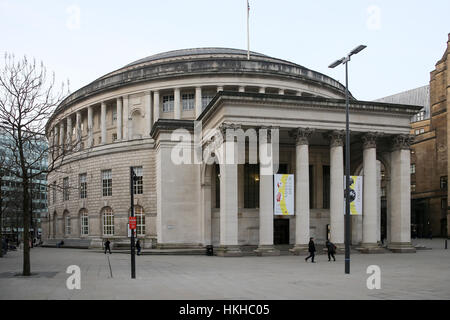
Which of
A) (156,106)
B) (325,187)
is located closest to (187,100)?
(156,106)

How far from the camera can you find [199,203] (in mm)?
43156

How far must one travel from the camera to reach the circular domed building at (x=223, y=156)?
3441cm

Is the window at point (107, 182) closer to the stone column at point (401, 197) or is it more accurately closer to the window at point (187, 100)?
the window at point (187, 100)

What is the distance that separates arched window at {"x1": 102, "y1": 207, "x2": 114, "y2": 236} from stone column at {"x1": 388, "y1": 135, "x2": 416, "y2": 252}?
30554 mm

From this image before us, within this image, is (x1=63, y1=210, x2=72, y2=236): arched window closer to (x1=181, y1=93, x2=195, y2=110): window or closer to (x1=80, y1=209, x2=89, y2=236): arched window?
(x1=80, y1=209, x2=89, y2=236): arched window

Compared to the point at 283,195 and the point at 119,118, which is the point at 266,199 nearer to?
the point at 283,195

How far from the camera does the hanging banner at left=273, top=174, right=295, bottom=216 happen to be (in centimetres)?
3419

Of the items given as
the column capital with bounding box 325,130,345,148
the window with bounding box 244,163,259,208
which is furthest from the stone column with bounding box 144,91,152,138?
the column capital with bounding box 325,130,345,148

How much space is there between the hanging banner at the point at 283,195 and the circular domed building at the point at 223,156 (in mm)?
179

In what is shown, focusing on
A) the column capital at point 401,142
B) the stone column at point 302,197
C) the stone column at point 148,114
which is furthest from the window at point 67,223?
the column capital at point 401,142

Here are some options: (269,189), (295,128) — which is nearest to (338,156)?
(295,128)

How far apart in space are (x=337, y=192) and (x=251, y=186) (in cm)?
923

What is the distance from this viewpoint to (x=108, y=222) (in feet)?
173
